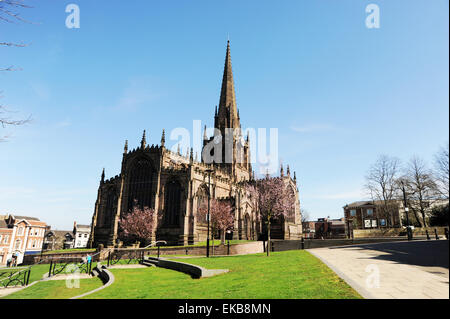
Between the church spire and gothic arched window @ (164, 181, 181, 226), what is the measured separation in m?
26.1

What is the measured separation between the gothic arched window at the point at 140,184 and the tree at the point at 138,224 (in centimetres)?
159

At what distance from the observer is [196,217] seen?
142ft

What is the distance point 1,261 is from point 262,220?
57692 millimetres

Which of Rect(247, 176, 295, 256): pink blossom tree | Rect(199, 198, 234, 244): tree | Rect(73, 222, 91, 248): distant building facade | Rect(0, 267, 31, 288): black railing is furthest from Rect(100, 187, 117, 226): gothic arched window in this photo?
Rect(73, 222, 91, 248): distant building facade

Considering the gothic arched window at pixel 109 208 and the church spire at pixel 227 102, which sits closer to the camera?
the gothic arched window at pixel 109 208

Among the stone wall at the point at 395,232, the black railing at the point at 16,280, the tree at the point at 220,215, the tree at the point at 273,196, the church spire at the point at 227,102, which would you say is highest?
the church spire at the point at 227,102

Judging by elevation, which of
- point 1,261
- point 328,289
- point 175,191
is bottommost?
point 1,261

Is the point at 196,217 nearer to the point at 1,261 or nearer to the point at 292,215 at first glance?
the point at 292,215

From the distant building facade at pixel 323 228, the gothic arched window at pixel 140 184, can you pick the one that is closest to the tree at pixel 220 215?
the gothic arched window at pixel 140 184

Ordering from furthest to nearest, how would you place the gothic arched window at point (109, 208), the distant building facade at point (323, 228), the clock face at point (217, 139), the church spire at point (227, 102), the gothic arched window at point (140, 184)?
the distant building facade at point (323, 228) → the church spire at point (227, 102) → the clock face at point (217, 139) → the gothic arched window at point (109, 208) → the gothic arched window at point (140, 184)

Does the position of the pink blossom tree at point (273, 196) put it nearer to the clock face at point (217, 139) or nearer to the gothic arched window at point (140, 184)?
the clock face at point (217, 139)

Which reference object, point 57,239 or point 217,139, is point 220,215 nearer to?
point 217,139

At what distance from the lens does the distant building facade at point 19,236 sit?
58.3 meters
